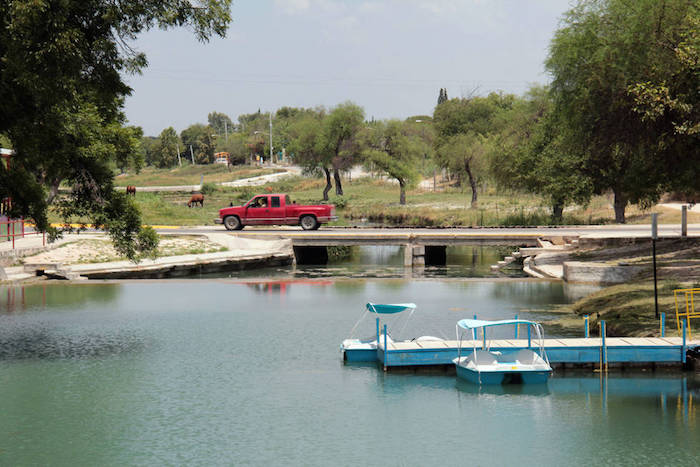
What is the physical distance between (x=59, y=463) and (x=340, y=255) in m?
44.9

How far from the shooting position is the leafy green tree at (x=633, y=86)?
2855 centimetres

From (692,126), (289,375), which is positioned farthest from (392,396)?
(692,126)

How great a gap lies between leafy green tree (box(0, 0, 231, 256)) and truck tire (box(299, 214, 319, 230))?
29.1 meters

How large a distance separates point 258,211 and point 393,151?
4053 centimetres

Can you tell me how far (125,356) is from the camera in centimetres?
2391

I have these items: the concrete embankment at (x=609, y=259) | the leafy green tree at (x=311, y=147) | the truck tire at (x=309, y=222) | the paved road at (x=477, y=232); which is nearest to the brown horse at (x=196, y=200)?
the leafy green tree at (x=311, y=147)

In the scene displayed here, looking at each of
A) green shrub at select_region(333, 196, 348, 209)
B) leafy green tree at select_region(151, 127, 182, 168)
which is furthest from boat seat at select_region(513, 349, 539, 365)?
leafy green tree at select_region(151, 127, 182, 168)

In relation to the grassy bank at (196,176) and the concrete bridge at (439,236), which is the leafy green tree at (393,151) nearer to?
the concrete bridge at (439,236)

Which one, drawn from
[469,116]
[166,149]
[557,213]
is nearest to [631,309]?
[557,213]

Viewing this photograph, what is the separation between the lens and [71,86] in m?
21.0

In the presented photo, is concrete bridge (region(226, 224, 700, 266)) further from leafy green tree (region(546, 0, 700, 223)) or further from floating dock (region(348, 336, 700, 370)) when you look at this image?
floating dock (region(348, 336, 700, 370))

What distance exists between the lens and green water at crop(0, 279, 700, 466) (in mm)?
16031

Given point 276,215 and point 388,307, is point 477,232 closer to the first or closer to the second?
point 276,215

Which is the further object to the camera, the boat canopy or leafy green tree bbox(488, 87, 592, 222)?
leafy green tree bbox(488, 87, 592, 222)
